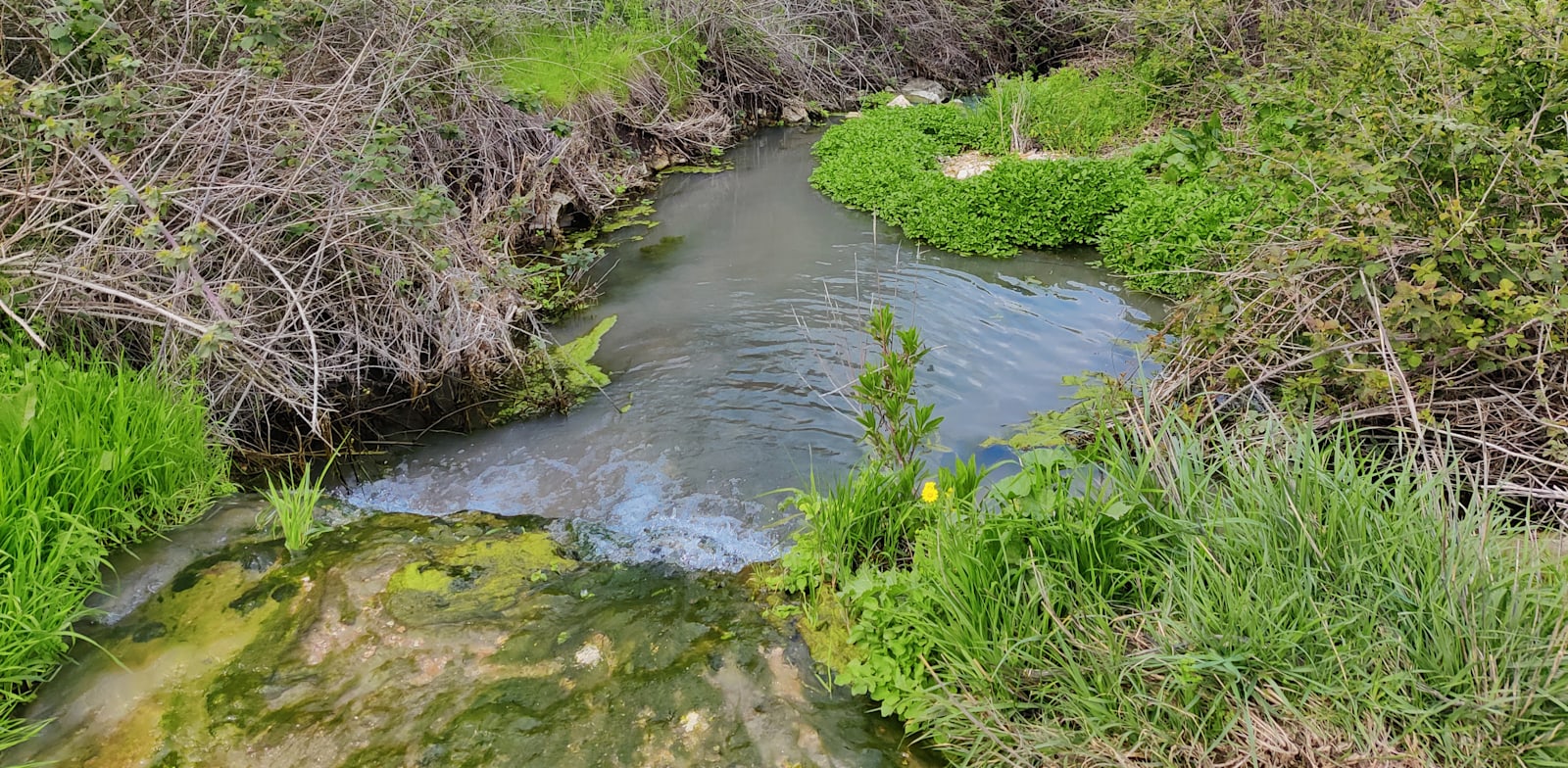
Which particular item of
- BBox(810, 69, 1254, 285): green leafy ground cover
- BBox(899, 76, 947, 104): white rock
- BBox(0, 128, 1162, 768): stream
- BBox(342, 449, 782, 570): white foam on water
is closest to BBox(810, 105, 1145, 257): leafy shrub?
BBox(810, 69, 1254, 285): green leafy ground cover

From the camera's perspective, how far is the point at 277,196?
4660 mm

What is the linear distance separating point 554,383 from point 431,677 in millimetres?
2998

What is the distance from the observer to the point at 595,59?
33.6 ft

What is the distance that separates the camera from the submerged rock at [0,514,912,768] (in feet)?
8.24

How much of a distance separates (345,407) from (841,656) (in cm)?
379

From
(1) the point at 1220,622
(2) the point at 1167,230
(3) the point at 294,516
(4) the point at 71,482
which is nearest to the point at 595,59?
(2) the point at 1167,230

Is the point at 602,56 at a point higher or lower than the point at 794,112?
higher

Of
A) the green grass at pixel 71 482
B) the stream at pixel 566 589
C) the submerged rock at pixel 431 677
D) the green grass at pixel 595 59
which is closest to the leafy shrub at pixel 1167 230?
the stream at pixel 566 589

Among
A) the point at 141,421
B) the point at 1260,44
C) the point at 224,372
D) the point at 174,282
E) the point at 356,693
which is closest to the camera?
the point at 356,693

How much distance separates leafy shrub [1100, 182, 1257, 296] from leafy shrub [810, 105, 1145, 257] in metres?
0.38

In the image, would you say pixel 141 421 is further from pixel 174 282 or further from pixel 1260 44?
pixel 1260 44

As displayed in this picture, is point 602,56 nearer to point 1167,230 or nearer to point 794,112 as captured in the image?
point 794,112

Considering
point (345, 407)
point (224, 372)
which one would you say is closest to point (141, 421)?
point (224, 372)

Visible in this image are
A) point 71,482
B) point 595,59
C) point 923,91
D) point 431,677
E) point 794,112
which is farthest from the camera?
point 923,91
